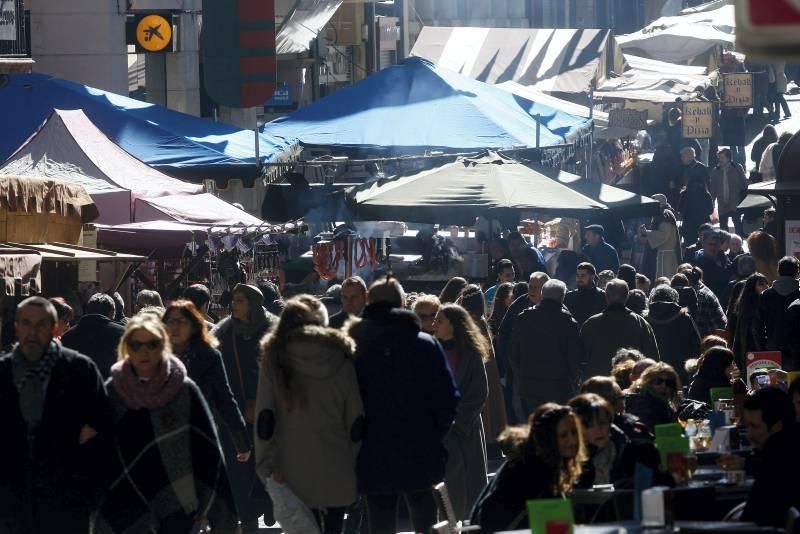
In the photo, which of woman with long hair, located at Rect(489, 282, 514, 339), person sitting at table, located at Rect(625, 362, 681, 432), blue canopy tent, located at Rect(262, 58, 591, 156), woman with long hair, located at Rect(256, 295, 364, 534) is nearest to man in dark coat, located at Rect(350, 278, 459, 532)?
woman with long hair, located at Rect(256, 295, 364, 534)

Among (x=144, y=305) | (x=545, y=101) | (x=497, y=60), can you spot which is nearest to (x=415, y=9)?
(x=497, y=60)

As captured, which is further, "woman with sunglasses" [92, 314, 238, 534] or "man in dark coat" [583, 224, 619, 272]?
"man in dark coat" [583, 224, 619, 272]

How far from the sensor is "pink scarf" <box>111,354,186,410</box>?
800cm

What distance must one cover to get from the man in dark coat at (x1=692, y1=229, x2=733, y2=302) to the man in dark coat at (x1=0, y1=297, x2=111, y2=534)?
10680 millimetres

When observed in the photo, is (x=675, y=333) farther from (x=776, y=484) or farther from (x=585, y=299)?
(x=776, y=484)

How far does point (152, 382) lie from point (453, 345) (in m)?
2.98

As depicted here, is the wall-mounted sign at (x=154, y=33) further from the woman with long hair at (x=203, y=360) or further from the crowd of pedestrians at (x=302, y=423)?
the woman with long hair at (x=203, y=360)

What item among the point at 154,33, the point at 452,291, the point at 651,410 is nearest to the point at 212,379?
the point at 651,410

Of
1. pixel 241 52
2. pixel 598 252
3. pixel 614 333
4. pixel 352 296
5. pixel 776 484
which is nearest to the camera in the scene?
pixel 776 484

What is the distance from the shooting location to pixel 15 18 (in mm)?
21891

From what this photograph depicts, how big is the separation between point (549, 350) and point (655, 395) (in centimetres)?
323

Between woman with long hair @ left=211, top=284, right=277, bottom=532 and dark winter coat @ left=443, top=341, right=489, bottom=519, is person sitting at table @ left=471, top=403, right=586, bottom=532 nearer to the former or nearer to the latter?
dark winter coat @ left=443, top=341, right=489, bottom=519

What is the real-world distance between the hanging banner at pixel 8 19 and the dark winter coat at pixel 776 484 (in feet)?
52.0

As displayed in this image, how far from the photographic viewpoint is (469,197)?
16938 millimetres
